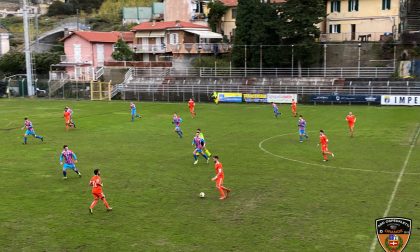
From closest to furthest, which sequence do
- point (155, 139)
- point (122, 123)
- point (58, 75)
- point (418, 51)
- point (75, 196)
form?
point (75, 196)
point (155, 139)
point (122, 123)
point (418, 51)
point (58, 75)

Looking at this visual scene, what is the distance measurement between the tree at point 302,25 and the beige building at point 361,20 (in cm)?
799

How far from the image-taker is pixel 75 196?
2008 centimetres

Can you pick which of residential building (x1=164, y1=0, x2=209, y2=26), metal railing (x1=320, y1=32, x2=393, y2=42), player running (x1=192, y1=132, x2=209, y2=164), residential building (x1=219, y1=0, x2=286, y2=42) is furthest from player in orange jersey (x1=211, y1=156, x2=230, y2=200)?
residential building (x1=164, y1=0, x2=209, y2=26)

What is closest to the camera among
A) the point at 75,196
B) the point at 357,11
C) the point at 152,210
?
the point at 152,210

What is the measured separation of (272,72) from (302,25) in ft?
26.3

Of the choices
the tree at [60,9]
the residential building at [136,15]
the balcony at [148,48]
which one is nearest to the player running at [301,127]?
the balcony at [148,48]

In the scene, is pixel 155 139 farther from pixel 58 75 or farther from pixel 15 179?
pixel 58 75

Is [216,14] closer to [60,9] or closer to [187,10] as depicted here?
[187,10]

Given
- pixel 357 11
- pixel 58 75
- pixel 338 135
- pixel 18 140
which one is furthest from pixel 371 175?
pixel 58 75

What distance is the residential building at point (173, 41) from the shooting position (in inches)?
3002

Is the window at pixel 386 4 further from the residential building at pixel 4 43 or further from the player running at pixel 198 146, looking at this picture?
the residential building at pixel 4 43

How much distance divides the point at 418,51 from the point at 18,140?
5207 centimetres

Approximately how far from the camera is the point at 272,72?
6888 centimetres

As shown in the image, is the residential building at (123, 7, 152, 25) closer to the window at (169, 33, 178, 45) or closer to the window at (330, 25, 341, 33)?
the window at (169, 33, 178, 45)
